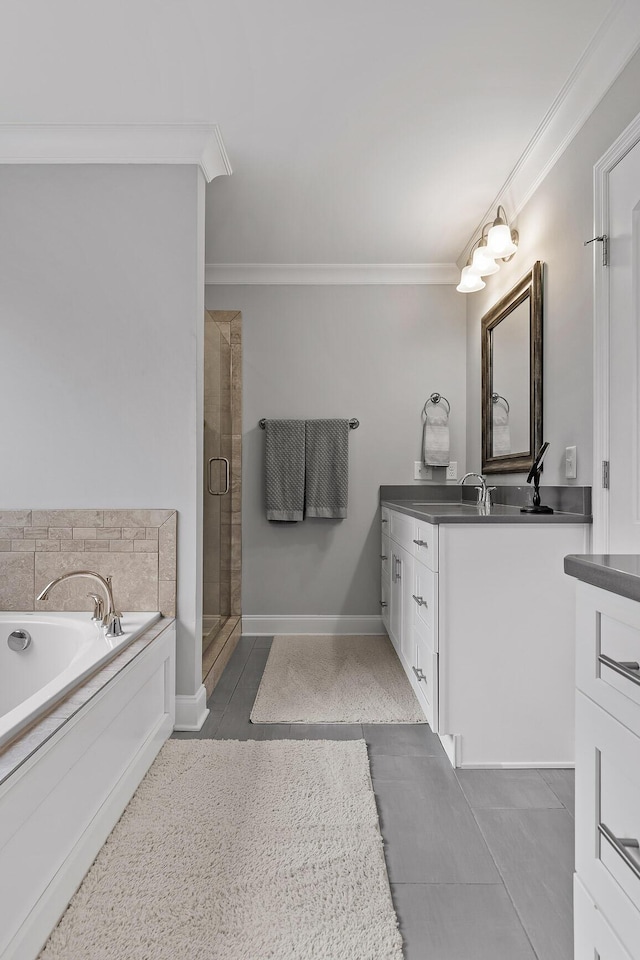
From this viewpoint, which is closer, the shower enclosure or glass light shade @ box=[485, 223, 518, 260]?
glass light shade @ box=[485, 223, 518, 260]

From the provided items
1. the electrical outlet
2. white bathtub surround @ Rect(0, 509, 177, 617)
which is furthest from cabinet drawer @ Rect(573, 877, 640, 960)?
the electrical outlet

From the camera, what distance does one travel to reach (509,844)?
156cm

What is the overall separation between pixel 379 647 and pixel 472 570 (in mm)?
1590

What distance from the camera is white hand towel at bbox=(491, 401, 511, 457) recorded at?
286cm

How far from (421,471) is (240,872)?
8.54 ft

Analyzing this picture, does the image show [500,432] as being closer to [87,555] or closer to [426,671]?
[426,671]

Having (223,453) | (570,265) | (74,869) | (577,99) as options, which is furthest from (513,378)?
(74,869)

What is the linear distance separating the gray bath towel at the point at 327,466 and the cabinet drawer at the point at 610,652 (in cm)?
265

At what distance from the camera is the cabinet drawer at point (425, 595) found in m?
2.01

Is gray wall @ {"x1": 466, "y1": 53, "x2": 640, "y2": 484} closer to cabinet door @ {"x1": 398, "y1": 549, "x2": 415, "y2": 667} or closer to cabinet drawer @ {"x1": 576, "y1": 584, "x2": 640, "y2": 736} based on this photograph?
cabinet door @ {"x1": 398, "y1": 549, "x2": 415, "y2": 667}

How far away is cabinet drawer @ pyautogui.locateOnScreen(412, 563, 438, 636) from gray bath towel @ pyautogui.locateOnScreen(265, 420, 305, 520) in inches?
51.2

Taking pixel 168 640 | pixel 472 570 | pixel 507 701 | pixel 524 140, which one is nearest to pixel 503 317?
pixel 524 140

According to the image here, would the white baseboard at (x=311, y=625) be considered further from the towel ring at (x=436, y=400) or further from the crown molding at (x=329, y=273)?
the crown molding at (x=329, y=273)

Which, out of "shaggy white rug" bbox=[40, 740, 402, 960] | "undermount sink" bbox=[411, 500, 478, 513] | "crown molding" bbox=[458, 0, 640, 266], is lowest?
"shaggy white rug" bbox=[40, 740, 402, 960]
